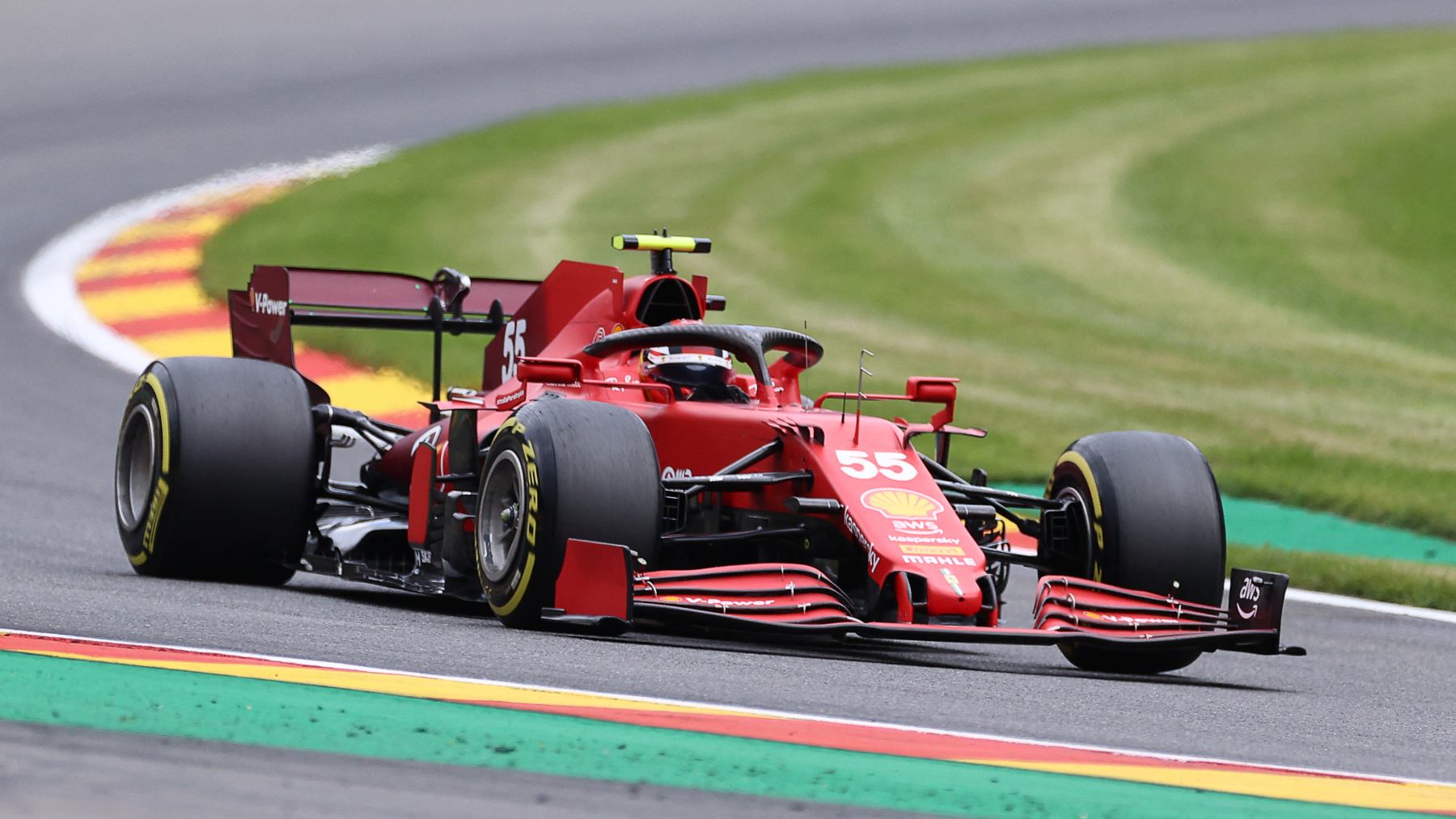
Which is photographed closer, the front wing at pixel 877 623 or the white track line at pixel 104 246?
the front wing at pixel 877 623

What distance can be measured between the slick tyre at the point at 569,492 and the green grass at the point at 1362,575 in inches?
201

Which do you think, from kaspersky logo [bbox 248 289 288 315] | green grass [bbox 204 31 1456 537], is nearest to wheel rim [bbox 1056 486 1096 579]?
kaspersky logo [bbox 248 289 288 315]

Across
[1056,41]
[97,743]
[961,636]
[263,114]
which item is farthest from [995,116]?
[97,743]

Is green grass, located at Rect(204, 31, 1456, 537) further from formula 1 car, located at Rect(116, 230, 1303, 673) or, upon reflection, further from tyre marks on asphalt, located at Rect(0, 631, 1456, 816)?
tyre marks on asphalt, located at Rect(0, 631, 1456, 816)

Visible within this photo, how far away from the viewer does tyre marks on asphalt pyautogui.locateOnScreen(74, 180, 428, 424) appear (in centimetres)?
1625

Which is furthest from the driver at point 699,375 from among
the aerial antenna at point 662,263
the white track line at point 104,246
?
the white track line at point 104,246

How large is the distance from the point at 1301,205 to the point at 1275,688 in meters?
17.9

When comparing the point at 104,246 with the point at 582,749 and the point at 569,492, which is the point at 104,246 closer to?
the point at 569,492

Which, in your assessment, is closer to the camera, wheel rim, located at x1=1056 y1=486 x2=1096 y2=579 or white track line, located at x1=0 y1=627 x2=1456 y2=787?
white track line, located at x1=0 y1=627 x2=1456 y2=787

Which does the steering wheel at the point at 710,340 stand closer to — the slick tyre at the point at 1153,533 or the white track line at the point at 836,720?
the slick tyre at the point at 1153,533

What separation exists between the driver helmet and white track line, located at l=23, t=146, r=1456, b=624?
3.83 metres

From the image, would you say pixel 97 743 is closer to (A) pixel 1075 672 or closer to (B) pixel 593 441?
(B) pixel 593 441

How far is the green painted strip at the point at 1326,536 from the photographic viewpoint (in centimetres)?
1285

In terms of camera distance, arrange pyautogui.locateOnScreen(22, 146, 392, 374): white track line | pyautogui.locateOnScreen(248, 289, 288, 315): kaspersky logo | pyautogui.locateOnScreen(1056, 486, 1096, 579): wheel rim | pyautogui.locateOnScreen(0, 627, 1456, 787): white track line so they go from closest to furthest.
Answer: pyautogui.locateOnScreen(0, 627, 1456, 787): white track line
pyautogui.locateOnScreen(1056, 486, 1096, 579): wheel rim
pyautogui.locateOnScreen(248, 289, 288, 315): kaspersky logo
pyautogui.locateOnScreen(22, 146, 392, 374): white track line
